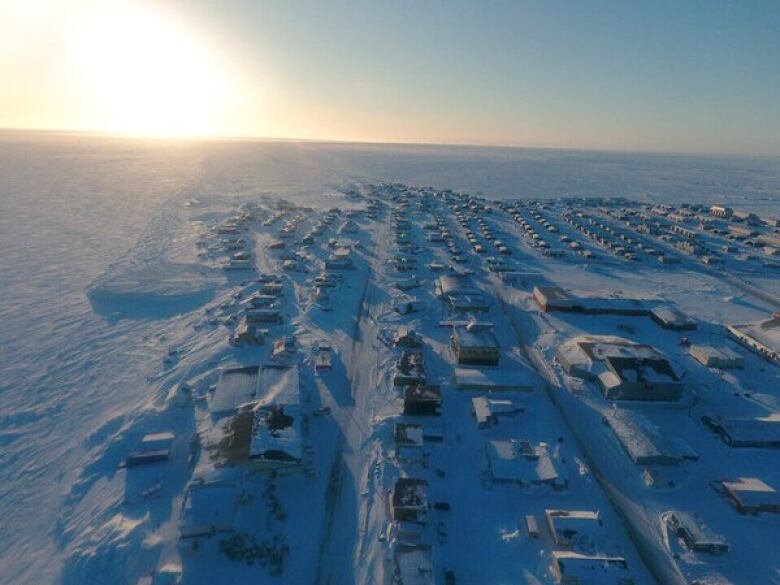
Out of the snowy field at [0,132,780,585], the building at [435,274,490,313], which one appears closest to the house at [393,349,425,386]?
the snowy field at [0,132,780,585]

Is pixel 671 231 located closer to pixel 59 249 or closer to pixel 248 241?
pixel 248 241

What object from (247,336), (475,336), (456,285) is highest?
(475,336)

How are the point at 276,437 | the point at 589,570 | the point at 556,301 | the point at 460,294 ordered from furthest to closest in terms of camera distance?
the point at 460,294 → the point at 556,301 → the point at 276,437 → the point at 589,570

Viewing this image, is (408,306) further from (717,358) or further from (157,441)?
(717,358)

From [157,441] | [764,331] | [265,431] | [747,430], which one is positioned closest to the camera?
[265,431]

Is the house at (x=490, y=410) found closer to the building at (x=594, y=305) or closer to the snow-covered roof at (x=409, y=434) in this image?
the snow-covered roof at (x=409, y=434)

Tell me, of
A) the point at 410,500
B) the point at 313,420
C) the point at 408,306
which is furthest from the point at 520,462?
the point at 408,306

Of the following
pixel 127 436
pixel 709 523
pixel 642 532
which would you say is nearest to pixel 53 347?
pixel 127 436
